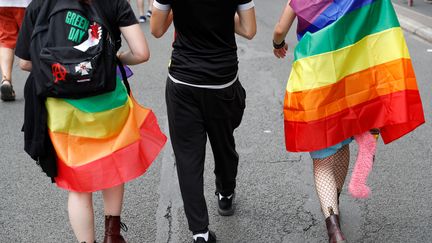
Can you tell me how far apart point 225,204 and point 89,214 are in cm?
99

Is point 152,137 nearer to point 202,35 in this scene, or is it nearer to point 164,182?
point 202,35

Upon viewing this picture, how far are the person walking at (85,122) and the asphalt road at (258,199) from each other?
0.72m

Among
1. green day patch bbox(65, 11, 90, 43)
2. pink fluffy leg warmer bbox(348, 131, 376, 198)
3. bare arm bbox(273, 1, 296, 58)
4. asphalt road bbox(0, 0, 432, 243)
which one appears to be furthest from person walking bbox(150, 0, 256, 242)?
pink fluffy leg warmer bbox(348, 131, 376, 198)

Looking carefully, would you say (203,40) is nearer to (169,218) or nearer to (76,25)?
(76,25)

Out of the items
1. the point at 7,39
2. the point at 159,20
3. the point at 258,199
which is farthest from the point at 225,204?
the point at 7,39

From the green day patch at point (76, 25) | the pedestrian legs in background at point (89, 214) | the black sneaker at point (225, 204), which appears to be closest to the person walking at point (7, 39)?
the black sneaker at point (225, 204)

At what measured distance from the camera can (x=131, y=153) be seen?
3.22 metres

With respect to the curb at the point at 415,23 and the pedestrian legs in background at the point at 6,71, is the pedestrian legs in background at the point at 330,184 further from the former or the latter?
the curb at the point at 415,23

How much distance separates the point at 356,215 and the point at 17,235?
209 centimetres

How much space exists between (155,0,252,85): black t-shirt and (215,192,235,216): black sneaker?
0.94 m

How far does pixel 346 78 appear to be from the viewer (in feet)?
10.3

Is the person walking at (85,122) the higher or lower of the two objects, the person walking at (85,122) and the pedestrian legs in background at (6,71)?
the higher

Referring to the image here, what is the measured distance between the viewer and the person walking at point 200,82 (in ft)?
10.2

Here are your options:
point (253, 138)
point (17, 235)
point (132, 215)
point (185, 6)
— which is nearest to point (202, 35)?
point (185, 6)
